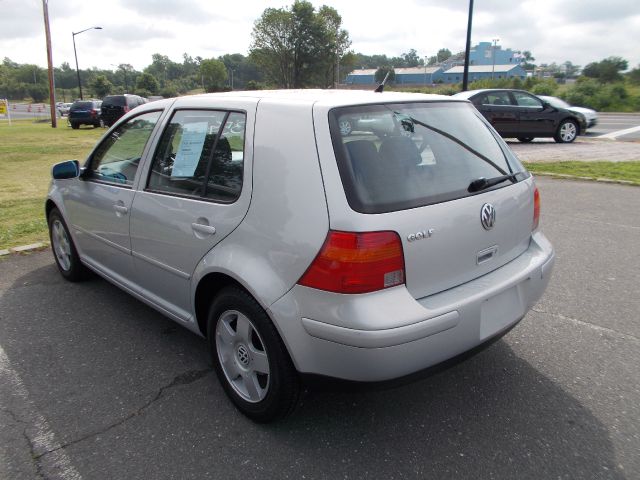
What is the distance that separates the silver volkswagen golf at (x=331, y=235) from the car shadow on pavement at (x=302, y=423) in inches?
9.4

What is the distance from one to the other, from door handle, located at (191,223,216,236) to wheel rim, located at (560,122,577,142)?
15.4 meters

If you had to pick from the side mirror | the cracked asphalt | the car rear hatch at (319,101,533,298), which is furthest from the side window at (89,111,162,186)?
the car rear hatch at (319,101,533,298)

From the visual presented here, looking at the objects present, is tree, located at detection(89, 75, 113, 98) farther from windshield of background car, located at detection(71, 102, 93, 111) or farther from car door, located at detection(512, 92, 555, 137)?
car door, located at detection(512, 92, 555, 137)

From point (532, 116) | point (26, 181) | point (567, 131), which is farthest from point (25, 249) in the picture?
point (567, 131)

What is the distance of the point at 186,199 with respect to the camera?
2836 mm

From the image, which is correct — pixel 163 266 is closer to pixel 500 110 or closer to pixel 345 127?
pixel 345 127

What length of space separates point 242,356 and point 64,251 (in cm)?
275

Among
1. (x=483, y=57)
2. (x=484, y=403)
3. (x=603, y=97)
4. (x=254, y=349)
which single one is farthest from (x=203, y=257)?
(x=483, y=57)

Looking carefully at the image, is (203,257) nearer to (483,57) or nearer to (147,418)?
(147,418)

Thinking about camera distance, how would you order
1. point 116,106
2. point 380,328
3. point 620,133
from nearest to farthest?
point 380,328, point 620,133, point 116,106

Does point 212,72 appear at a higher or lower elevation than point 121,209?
higher

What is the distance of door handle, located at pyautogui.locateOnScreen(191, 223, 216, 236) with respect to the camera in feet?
8.57

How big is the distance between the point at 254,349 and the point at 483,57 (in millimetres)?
160199

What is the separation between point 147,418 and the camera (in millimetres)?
2643
